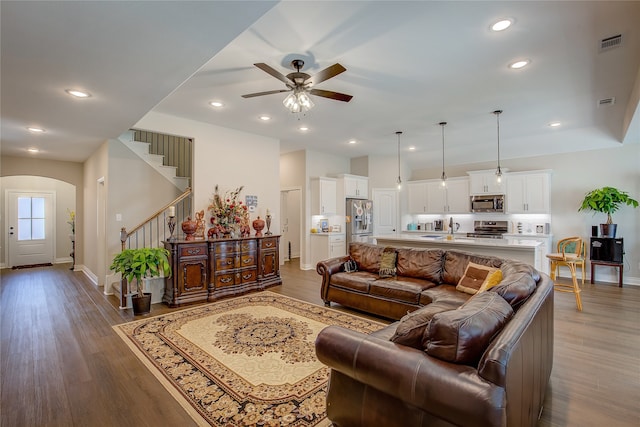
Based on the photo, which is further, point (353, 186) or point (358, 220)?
point (353, 186)

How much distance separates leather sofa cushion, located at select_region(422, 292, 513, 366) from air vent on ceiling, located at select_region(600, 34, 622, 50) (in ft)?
9.45

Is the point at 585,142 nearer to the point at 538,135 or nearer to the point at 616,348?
the point at 538,135

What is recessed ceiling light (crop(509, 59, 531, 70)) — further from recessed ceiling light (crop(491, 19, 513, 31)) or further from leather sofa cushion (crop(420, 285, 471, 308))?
leather sofa cushion (crop(420, 285, 471, 308))

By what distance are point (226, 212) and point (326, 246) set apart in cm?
279

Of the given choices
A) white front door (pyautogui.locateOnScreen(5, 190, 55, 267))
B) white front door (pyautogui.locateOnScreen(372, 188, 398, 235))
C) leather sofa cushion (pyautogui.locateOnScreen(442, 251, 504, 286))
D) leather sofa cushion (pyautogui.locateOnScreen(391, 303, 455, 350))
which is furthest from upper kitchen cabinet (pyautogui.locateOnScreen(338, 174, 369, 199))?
white front door (pyautogui.locateOnScreen(5, 190, 55, 267))

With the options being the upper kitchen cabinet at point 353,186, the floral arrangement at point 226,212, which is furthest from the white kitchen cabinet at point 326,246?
the floral arrangement at point 226,212

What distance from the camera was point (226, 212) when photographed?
5246 mm

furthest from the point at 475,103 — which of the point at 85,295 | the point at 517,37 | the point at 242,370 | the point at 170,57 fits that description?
the point at 85,295

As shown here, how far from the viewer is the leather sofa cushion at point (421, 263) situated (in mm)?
3926

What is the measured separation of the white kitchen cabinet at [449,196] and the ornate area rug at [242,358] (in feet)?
17.2

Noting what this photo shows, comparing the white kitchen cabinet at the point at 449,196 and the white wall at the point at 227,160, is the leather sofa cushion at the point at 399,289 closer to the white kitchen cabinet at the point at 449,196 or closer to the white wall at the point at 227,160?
the white wall at the point at 227,160

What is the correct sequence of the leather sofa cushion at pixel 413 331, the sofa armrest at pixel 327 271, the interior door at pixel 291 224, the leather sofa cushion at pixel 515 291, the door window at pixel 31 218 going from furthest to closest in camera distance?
1. the interior door at pixel 291 224
2. the door window at pixel 31 218
3. the sofa armrest at pixel 327 271
4. the leather sofa cushion at pixel 515 291
5. the leather sofa cushion at pixel 413 331

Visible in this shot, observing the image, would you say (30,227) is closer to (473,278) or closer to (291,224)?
(291,224)

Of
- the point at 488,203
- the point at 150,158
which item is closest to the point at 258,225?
the point at 150,158
